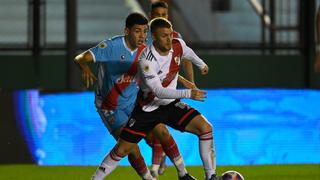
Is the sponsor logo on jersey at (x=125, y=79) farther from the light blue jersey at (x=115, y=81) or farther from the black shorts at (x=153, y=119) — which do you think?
the black shorts at (x=153, y=119)

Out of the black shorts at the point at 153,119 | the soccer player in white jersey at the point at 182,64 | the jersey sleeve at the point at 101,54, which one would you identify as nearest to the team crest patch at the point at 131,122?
the black shorts at the point at 153,119

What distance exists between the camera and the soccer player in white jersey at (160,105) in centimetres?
903

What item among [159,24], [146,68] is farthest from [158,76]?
[159,24]

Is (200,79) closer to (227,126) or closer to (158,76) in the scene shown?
(227,126)

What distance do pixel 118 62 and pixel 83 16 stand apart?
Result: 686 centimetres

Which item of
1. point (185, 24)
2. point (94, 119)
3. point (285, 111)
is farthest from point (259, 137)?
point (185, 24)

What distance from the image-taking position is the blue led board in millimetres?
13102

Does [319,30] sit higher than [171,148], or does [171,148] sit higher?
[319,30]

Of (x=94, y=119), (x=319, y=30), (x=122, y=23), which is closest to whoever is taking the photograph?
(x=319, y=30)

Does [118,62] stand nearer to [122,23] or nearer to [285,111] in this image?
[285,111]

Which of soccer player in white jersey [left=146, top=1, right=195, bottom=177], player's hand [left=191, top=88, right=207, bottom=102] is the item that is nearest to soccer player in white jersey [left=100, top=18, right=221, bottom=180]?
player's hand [left=191, top=88, right=207, bottom=102]

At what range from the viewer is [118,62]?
31.2 feet

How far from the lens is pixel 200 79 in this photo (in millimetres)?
14844

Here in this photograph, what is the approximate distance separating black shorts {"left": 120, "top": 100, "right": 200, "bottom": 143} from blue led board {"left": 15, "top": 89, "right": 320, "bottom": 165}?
3.80 m
